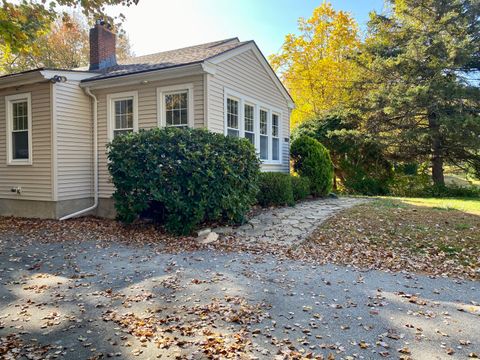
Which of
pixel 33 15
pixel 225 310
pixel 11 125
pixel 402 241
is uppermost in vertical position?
pixel 33 15

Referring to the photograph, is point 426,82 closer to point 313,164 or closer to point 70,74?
point 313,164

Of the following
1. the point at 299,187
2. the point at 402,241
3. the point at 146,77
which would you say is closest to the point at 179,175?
the point at 146,77

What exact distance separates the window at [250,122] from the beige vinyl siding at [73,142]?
15.0ft

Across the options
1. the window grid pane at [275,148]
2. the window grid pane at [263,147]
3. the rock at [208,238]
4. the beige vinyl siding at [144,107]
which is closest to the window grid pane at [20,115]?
the beige vinyl siding at [144,107]

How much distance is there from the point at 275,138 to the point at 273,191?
10.3 feet

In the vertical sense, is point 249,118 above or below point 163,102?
below

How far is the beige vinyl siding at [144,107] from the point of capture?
873 centimetres

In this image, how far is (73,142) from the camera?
9.61m

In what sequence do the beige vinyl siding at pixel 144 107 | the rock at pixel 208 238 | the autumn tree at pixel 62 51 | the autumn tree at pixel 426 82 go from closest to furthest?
the rock at pixel 208 238 → the beige vinyl siding at pixel 144 107 → the autumn tree at pixel 426 82 → the autumn tree at pixel 62 51

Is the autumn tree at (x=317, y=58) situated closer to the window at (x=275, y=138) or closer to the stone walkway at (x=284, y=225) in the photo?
the window at (x=275, y=138)

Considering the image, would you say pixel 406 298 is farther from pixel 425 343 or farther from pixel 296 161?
pixel 296 161

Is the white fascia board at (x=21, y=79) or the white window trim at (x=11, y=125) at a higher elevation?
the white fascia board at (x=21, y=79)

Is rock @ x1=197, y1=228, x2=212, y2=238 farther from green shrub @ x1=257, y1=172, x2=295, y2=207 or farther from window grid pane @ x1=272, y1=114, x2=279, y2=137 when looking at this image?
window grid pane @ x1=272, y1=114, x2=279, y2=137

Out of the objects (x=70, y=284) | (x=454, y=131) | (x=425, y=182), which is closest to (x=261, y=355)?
(x=70, y=284)
